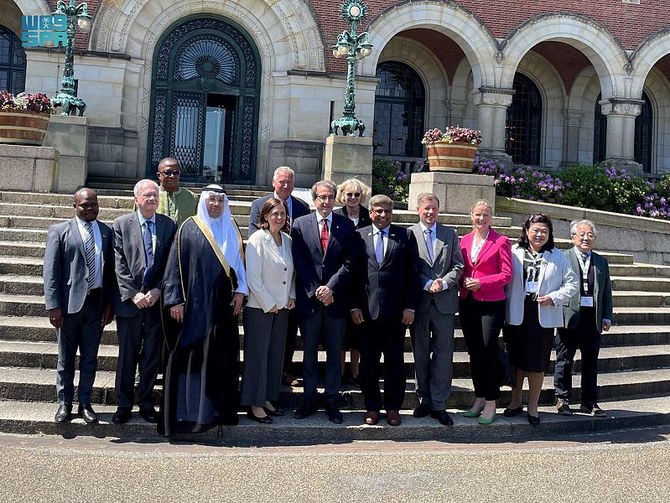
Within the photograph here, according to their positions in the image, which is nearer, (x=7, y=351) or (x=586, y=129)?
(x=7, y=351)

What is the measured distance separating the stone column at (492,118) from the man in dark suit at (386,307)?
1225cm

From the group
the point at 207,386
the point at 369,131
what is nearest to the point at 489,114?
the point at 369,131

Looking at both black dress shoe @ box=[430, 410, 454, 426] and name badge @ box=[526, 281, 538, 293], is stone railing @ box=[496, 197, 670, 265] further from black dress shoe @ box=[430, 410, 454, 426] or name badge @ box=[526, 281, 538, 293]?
black dress shoe @ box=[430, 410, 454, 426]

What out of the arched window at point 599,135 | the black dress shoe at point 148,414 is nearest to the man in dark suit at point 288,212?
the black dress shoe at point 148,414

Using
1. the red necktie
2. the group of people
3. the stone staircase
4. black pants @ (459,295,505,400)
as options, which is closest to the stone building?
the stone staircase

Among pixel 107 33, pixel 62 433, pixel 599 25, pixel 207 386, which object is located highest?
pixel 599 25

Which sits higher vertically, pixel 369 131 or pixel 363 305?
pixel 369 131

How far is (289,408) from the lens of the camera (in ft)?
23.5

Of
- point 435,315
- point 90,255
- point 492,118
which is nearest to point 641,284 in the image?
point 435,315

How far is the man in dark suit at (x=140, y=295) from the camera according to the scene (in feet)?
21.3

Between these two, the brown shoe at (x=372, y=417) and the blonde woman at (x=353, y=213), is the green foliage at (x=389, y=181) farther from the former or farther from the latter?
the brown shoe at (x=372, y=417)

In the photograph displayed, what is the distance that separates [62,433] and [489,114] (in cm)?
1451

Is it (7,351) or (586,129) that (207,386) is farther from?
(586,129)

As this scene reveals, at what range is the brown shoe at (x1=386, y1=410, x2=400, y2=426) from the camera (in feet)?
22.2
